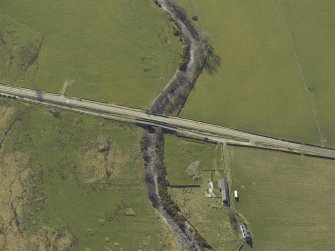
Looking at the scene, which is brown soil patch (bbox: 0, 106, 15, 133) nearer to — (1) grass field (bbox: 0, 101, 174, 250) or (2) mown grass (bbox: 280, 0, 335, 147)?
(1) grass field (bbox: 0, 101, 174, 250)

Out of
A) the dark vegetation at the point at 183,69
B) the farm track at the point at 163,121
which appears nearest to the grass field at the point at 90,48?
the dark vegetation at the point at 183,69

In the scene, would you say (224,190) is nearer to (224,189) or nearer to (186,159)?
(224,189)

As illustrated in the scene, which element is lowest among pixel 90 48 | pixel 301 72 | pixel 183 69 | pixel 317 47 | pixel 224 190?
pixel 224 190

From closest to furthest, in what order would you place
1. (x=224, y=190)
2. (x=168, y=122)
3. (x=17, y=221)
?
1. (x=17, y=221)
2. (x=224, y=190)
3. (x=168, y=122)

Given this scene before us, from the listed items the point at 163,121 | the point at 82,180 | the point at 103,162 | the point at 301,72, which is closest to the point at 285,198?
the point at 301,72

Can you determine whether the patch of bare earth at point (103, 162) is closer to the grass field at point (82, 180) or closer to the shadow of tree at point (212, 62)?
the grass field at point (82, 180)

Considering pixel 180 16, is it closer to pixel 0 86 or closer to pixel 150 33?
pixel 150 33

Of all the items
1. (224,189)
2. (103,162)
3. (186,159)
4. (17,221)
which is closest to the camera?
(17,221)
